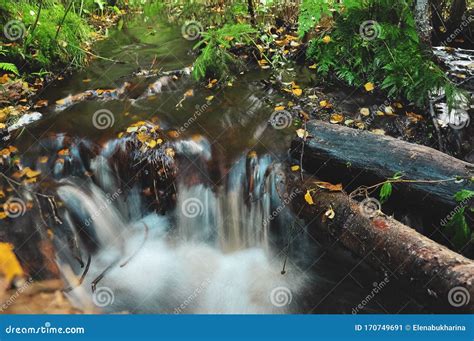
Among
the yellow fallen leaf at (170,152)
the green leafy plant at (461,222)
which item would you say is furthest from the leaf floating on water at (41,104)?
the green leafy plant at (461,222)

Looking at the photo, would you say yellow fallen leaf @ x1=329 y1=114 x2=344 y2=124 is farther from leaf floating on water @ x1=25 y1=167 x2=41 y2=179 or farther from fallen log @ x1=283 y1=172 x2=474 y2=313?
leaf floating on water @ x1=25 y1=167 x2=41 y2=179

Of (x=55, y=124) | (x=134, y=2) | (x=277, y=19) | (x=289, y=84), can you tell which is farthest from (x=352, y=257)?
(x=134, y=2)

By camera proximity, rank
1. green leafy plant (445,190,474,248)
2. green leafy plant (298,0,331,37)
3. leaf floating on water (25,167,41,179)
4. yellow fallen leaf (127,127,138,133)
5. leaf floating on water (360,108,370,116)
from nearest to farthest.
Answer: green leafy plant (445,190,474,248), leaf floating on water (25,167,41,179), yellow fallen leaf (127,127,138,133), leaf floating on water (360,108,370,116), green leafy plant (298,0,331,37)

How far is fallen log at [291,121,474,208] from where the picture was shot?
3611mm

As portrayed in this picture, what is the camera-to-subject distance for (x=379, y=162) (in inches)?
157

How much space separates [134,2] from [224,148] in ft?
21.1

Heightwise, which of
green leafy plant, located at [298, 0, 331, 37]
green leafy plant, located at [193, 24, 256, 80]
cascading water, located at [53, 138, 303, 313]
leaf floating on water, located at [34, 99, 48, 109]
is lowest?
cascading water, located at [53, 138, 303, 313]

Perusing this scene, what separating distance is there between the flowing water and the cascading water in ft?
0.04

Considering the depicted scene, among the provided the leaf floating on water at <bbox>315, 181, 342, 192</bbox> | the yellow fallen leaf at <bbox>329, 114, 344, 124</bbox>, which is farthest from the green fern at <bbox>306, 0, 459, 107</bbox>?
the leaf floating on water at <bbox>315, 181, 342, 192</bbox>

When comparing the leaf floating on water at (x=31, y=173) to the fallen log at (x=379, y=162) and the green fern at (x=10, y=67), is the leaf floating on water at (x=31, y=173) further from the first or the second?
the fallen log at (x=379, y=162)

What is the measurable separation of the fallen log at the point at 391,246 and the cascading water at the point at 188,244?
572 mm

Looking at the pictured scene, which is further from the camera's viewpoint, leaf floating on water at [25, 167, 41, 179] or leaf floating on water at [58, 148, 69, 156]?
leaf floating on water at [58, 148, 69, 156]

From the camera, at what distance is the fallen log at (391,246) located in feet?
9.41

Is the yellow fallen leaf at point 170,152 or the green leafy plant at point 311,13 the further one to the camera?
the green leafy plant at point 311,13
